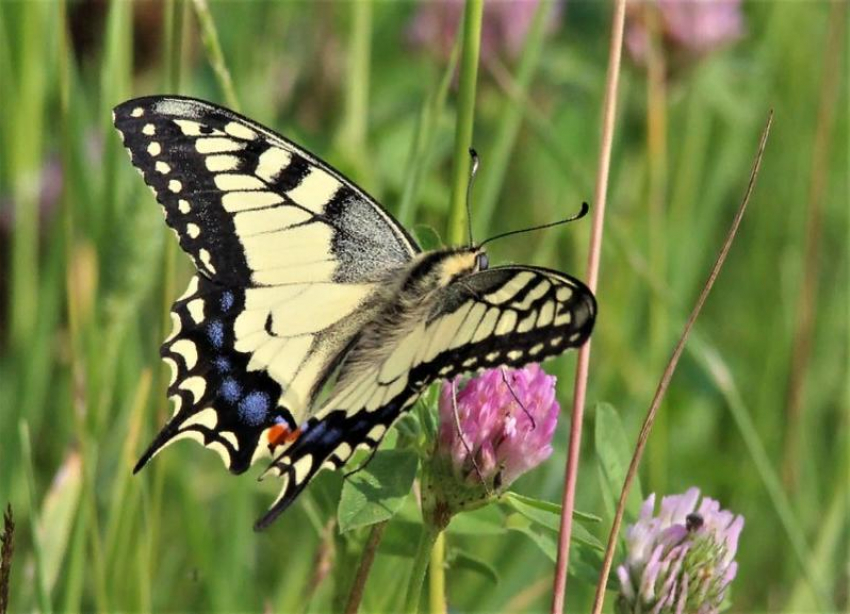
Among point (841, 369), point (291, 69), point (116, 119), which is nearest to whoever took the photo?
point (116, 119)

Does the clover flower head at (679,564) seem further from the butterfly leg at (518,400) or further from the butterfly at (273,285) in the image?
the butterfly at (273,285)

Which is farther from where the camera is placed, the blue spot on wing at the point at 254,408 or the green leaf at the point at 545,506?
the blue spot on wing at the point at 254,408

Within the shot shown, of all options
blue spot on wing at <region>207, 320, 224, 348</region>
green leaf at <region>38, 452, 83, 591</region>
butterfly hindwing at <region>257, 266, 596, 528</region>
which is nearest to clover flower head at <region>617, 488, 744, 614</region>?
butterfly hindwing at <region>257, 266, 596, 528</region>

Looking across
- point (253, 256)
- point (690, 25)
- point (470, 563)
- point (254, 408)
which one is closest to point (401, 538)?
point (470, 563)

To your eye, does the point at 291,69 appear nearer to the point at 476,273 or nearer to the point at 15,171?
the point at 15,171

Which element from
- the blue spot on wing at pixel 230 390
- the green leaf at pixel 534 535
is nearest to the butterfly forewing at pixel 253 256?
the blue spot on wing at pixel 230 390

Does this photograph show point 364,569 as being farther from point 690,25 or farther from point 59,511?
point 690,25

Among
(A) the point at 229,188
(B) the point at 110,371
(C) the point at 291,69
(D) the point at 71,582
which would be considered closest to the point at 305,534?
(B) the point at 110,371
